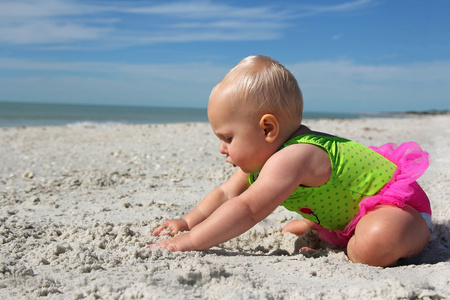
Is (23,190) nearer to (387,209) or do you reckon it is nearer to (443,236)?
(387,209)

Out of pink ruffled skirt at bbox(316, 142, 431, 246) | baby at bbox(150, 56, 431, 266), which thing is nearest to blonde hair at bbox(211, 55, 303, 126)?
baby at bbox(150, 56, 431, 266)

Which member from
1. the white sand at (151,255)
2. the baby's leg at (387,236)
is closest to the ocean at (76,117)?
the white sand at (151,255)

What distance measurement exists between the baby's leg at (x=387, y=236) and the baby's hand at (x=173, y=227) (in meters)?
0.96

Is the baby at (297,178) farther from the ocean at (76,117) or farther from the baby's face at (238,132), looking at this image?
the ocean at (76,117)

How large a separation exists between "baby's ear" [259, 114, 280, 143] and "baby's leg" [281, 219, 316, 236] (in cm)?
76

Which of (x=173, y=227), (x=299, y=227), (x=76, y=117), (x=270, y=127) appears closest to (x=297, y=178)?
(x=270, y=127)

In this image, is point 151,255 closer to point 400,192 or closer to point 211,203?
point 211,203

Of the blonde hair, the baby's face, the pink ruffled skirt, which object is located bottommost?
the pink ruffled skirt

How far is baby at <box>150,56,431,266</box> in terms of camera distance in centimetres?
188

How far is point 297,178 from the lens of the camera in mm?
1901

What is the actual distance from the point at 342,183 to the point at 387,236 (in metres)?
0.34

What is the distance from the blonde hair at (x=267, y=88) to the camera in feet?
6.39

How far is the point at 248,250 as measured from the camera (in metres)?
2.30

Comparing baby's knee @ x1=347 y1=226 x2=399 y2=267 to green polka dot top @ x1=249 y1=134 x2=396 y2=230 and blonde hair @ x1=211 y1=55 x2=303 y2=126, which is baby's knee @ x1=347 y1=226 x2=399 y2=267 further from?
blonde hair @ x1=211 y1=55 x2=303 y2=126
